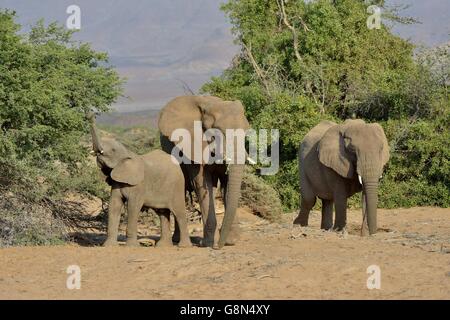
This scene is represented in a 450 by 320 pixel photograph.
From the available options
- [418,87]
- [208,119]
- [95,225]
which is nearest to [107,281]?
[208,119]

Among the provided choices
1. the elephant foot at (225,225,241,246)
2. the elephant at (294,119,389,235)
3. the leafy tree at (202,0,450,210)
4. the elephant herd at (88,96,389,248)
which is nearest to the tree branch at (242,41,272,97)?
the leafy tree at (202,0,450,210)

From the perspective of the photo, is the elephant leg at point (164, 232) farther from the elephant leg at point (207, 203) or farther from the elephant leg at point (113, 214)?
the elephant leg at point (113, 214)

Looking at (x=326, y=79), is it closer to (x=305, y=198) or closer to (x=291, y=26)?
(x=291, y=26)

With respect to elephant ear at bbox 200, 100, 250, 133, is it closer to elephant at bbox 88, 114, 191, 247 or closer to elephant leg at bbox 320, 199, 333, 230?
elephant at bbox 88, 114, 191, 247

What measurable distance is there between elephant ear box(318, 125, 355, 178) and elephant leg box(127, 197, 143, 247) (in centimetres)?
320

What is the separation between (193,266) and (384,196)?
1116 centimetres

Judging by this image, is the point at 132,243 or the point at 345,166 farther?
the point at 345,166

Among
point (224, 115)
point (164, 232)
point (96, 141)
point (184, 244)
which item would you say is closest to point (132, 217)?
point (164, 232)

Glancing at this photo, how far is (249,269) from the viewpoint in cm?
1155

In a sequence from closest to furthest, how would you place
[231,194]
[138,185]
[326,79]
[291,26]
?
[231,194], [138,185], [326,79], [291,26]

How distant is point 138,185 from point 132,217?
0.45 m

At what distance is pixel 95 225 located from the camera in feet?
58.9

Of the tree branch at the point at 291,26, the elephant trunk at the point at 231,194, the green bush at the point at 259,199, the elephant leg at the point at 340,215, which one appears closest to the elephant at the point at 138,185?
the elephant trunk at the point at 231,194
